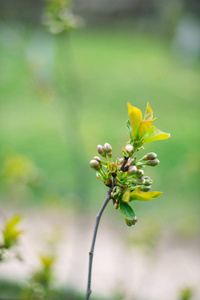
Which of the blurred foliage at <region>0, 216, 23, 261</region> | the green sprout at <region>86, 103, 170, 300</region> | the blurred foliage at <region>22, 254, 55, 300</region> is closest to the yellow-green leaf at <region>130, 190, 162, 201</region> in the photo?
the green sprout at <region>86, 103, 170, 300</region>

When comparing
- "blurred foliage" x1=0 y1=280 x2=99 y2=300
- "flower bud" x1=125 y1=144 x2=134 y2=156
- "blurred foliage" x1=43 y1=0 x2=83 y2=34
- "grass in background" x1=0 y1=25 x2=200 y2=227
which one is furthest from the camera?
"grass in background" x1=0 y1=25 x2=200 y2=227

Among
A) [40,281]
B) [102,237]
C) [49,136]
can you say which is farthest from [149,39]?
[40,281]

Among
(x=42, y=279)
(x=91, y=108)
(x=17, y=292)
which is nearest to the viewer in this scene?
(x=42, y=279)

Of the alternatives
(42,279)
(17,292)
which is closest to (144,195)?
(42,279)

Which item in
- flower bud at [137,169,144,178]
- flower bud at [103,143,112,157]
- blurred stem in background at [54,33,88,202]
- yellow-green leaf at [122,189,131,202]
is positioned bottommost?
yellow-green leaf at [122,189,131,202]

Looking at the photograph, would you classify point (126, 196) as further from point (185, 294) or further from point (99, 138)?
point (99, 138)

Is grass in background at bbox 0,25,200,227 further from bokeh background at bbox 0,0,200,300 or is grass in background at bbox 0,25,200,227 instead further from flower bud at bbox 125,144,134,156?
flower bud at bbox 125,144,134,156

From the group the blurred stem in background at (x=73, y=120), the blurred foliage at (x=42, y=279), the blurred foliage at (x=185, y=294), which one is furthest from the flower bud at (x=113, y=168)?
the blurred stem in background at (x=73, y=120)
